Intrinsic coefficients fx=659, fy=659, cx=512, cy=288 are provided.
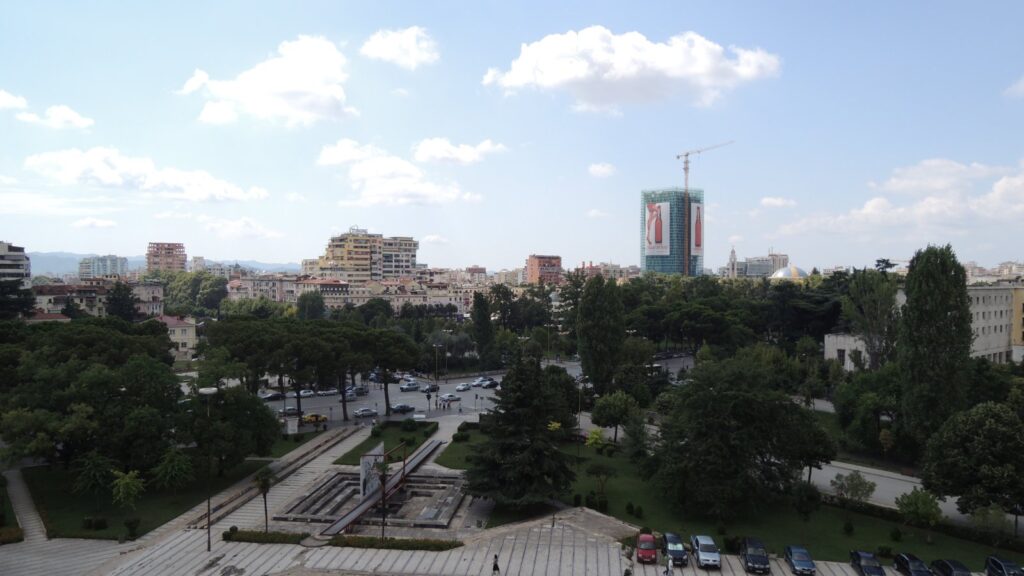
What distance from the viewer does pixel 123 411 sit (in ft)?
76.5

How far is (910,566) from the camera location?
1775 centimetres

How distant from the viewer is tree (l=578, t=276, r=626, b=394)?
1495 inches

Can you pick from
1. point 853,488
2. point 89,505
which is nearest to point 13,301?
point 89,505

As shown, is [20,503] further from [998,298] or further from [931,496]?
[998,298]

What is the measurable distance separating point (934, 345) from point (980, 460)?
24.3 ft

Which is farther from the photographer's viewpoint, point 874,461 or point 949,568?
point 874,461

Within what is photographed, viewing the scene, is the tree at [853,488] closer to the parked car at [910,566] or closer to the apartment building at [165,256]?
the parked car at [910,566]

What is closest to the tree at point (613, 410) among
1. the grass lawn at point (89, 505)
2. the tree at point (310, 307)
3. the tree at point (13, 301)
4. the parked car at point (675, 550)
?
the parked car at point (675, 550)

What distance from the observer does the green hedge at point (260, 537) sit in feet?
66.2

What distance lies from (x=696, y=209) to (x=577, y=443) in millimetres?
150126

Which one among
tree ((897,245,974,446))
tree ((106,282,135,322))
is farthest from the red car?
tree ((106,282,135,322))

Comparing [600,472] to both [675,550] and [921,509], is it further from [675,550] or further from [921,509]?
[921,509]

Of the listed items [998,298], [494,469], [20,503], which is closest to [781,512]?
[494,469]

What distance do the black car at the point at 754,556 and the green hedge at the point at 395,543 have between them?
8201 millimetres
